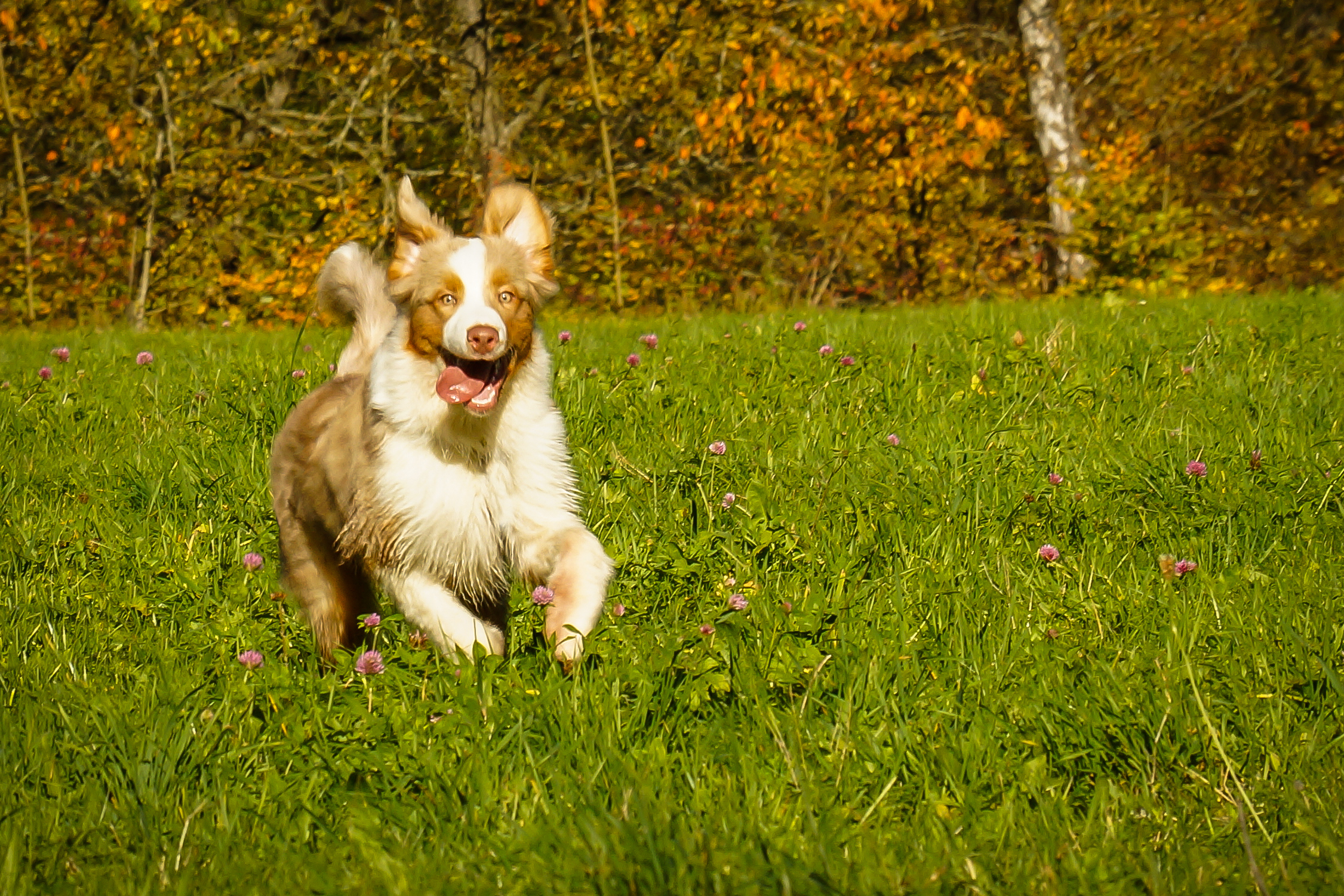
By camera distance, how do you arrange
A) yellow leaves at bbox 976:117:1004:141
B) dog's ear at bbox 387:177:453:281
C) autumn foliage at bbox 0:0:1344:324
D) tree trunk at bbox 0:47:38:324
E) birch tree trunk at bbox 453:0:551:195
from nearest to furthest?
dog's ear at bbox 387:177:453:281 → tree trunk at bbox 0:47:38:324 → autumn foliage at bbox 0:0:1344:324 → yellow leaves at bbox 976:117:1004:141 → birch tree trunk at bbox 453:0:551:195

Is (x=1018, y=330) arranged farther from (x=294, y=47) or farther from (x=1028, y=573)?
(x=294, y=47)

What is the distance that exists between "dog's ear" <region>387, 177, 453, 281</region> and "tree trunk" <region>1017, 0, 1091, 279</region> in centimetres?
1142

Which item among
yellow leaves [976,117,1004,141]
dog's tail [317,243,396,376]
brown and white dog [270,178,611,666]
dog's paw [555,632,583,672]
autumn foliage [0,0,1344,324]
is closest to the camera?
dog's paw [555,632,583,672]

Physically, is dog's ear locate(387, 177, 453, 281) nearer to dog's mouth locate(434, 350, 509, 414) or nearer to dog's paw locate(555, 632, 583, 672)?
dog's mouth locate(434, 350, 509, 414)

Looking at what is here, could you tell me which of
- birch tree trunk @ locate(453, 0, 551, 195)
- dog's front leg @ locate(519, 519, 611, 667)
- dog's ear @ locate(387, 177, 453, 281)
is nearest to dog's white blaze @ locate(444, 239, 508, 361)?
dog's ear @ locate(387, 177, 453, 281)

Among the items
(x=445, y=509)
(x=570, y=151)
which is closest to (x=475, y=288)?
(x=445, y=509)

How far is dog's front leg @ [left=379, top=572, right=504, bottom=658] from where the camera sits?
3.35 metres

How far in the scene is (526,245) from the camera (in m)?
3.96

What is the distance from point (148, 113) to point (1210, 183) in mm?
14940

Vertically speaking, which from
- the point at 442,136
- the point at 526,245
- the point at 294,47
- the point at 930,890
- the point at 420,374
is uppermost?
the point at 294,47

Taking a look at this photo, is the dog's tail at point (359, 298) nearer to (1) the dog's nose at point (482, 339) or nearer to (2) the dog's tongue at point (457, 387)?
(2) the dog's tongue at point (457, 387)

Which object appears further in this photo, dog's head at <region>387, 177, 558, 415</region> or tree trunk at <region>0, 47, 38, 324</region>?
tree trunk at <region>0, 47, 38, 324</region>

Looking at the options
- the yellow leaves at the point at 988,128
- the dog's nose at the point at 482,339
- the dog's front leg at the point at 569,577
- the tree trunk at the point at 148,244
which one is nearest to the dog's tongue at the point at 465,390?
the dog's nose at the point at 482,339

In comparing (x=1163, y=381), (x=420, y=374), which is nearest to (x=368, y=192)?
(x=1163, y=381)
